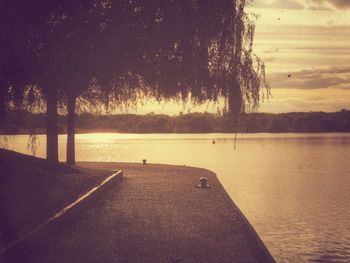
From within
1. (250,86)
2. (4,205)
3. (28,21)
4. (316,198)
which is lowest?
(316,198)

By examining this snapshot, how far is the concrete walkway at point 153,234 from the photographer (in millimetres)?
9547

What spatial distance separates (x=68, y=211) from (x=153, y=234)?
238cm

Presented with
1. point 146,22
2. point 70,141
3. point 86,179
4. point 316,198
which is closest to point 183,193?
point 86,179

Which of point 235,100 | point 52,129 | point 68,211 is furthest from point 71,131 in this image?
point 68,211

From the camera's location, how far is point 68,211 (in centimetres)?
1279

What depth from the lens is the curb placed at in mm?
9295

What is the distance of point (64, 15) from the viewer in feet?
61.1

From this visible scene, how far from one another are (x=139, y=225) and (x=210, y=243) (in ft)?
7.46

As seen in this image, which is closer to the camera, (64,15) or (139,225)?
(139,225)

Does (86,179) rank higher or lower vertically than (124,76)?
lower

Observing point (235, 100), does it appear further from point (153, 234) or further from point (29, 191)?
point (153, 234)

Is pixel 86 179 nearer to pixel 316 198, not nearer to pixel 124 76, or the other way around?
pixel 124 76

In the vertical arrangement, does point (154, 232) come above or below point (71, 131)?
below

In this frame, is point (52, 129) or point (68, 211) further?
point (52, 129)
